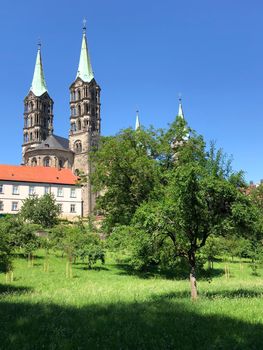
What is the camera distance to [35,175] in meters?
78.5

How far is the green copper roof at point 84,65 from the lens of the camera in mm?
114062

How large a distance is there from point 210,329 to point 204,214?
6.42m

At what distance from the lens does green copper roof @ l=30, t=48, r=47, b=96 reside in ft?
397

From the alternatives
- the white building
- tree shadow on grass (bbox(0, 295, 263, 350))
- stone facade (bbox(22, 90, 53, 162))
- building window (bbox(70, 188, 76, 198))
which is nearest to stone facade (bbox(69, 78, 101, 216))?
stone facade (bbox(22, 90, 53, 162))

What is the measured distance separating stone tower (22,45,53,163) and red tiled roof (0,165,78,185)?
38273mm

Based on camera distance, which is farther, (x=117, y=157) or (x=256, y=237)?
(x=117, y=157)

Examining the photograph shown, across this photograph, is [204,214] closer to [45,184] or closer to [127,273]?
[127,273]

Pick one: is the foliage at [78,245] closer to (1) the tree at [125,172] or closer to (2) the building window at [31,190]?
(1) the tree at [125,172]

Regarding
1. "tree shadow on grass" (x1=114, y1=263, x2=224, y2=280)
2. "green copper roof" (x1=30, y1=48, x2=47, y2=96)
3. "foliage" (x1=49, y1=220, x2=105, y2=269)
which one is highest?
"green copper roof" (x1=30, y1=48, x2=47, y2=96)

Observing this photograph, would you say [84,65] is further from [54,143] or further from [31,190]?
[31,190]

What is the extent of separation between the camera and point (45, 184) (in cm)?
7700

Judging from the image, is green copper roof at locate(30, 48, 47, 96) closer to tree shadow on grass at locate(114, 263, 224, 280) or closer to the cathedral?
the cathedral

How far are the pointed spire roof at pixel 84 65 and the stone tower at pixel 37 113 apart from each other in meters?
13.3

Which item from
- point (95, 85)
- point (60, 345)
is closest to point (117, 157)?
point (60, 345)
